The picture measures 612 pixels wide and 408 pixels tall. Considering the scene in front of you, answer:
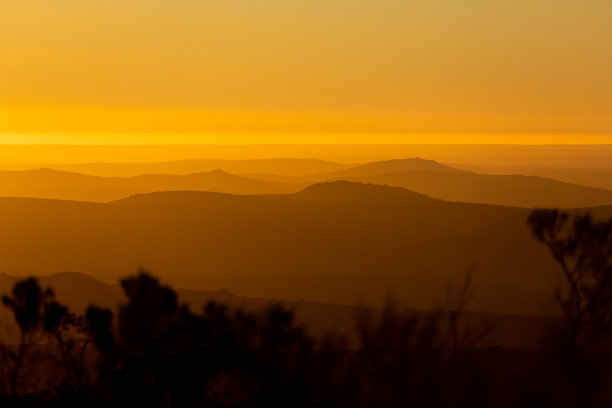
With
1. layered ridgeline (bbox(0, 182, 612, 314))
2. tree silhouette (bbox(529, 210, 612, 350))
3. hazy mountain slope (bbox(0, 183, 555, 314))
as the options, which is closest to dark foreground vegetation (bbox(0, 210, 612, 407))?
tree silhouette (bbox(529, 210, 612, 350))

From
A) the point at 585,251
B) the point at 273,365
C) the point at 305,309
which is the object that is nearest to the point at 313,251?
the point at 305,309

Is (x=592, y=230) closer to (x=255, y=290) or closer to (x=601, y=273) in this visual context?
(x=601, y=273)

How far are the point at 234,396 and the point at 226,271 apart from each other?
121 m

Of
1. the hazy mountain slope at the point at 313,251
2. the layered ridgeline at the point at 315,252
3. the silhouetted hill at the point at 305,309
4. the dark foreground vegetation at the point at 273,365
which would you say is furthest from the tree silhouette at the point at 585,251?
the hazy mountain slope at the point at 313,251

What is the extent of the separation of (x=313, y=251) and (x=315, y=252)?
105 centimetres

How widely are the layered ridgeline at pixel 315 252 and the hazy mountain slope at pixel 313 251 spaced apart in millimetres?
190

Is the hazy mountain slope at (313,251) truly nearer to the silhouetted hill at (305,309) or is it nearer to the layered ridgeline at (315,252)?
the layered ridgeline at (315,252)

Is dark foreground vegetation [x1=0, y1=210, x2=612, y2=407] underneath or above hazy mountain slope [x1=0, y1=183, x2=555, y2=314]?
above

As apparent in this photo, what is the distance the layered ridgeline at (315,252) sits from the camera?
108000 millimetres

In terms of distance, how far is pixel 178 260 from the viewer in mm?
154875

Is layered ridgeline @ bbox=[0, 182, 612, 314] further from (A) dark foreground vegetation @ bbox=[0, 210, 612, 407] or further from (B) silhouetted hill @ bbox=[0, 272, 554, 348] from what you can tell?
(A) dark foreground vegetation @ bbox=[0, 210, 612, 407]

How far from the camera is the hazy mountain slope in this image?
356ft

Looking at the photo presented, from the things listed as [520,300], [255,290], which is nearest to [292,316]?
[520,300]

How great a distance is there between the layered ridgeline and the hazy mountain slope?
19cm
